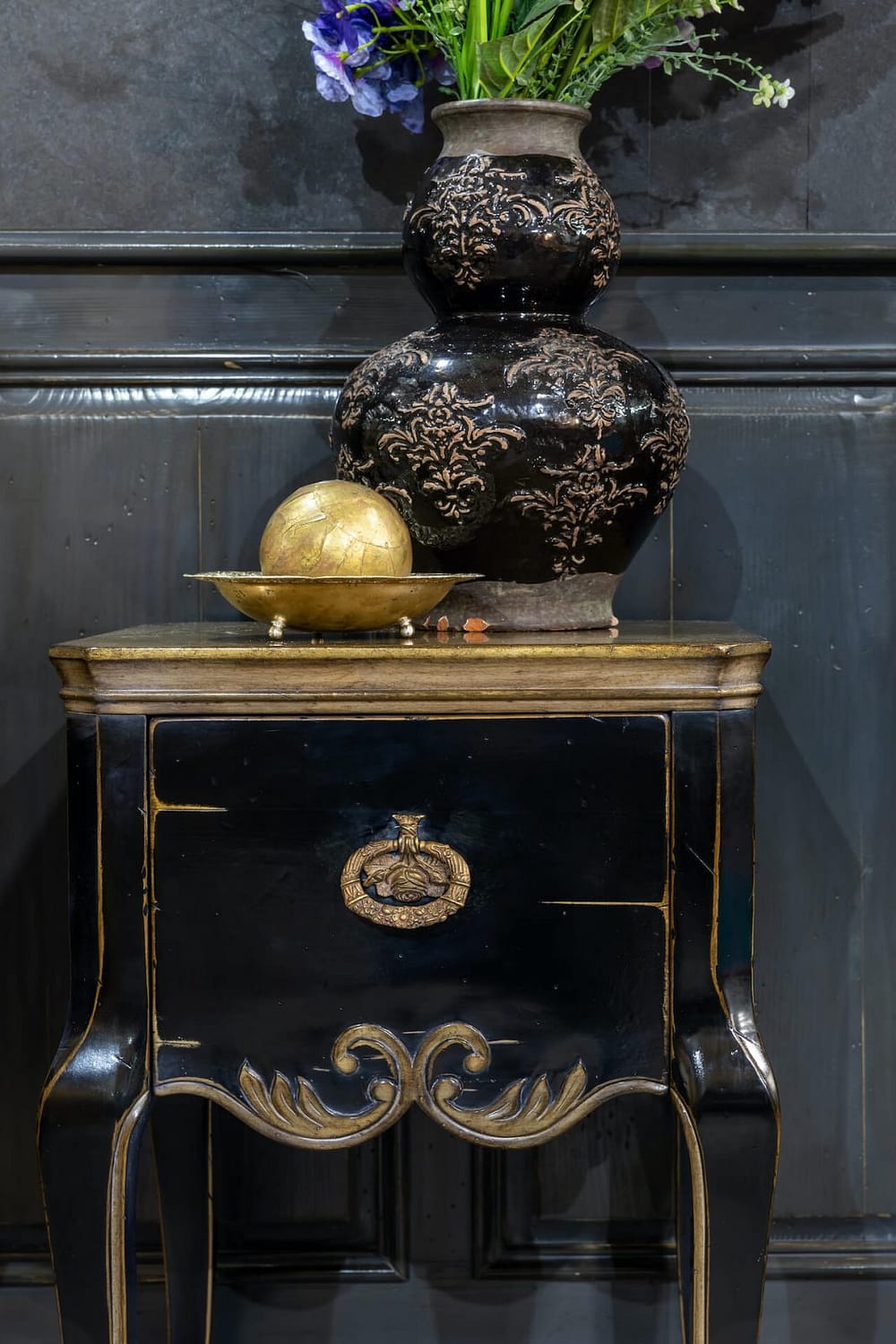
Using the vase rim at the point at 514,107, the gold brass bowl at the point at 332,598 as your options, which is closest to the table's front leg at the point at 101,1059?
the gold brass bowl at the point at 332,598

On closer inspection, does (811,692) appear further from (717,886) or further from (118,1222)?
(118,1222)

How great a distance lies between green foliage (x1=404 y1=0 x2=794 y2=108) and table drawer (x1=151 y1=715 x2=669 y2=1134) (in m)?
0.54

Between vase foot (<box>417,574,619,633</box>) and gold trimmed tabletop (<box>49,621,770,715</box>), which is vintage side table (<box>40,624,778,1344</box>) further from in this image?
vase foot (<box>417,574,619,633</box>)

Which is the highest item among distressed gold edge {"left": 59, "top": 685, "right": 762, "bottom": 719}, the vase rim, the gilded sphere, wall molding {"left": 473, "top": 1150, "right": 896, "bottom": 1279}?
the vase rim

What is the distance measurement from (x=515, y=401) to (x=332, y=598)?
21 cm

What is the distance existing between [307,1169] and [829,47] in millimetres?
1196

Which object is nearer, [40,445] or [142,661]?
[142,661]

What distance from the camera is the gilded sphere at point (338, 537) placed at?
3.06ft

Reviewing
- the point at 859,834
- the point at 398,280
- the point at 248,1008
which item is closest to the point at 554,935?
the point at 248,1008

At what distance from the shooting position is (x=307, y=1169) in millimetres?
1339

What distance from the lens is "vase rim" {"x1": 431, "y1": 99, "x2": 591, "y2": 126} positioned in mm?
1054

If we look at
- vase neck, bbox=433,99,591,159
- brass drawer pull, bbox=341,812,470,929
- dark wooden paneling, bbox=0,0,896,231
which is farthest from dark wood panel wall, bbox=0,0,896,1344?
brass drawer pull, bbox=341,812,470,929

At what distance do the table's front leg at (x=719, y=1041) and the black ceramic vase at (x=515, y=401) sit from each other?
20cm

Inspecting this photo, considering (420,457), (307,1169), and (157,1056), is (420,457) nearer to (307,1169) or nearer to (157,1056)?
(157,1056)
